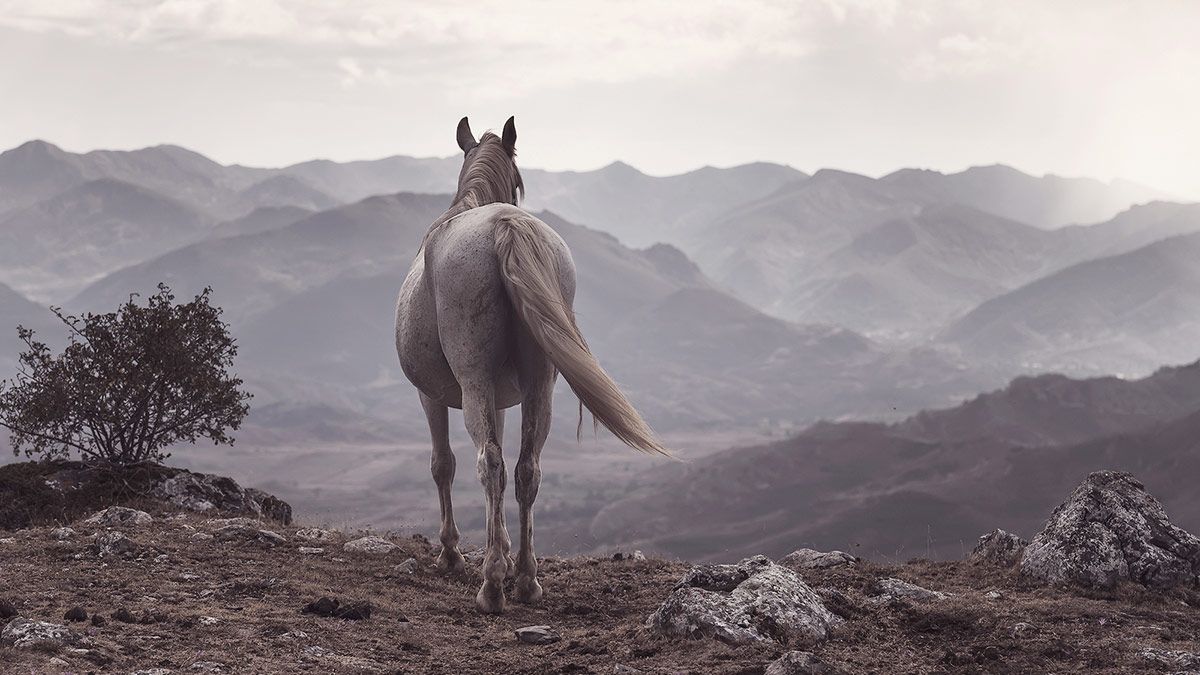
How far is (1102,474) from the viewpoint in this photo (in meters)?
11.0

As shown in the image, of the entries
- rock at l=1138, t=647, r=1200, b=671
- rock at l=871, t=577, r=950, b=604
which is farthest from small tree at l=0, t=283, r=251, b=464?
rock at l=1138, t=647, r=1200, b=671

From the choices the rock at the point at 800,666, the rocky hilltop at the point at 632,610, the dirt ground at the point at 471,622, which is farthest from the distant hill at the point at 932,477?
the rock at the point at 800,666

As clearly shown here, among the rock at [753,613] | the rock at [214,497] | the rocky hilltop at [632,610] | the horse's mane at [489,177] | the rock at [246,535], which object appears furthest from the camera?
the rock at [214,497]

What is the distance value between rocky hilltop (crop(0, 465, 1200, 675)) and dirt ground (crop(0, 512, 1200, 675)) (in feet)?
0.07

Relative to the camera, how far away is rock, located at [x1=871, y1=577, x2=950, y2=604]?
9.77 meters

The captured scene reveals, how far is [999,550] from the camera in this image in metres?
11.8

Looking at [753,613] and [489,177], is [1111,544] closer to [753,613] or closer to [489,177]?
[753,613]

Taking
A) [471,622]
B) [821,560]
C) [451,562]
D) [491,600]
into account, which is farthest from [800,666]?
[451,562]

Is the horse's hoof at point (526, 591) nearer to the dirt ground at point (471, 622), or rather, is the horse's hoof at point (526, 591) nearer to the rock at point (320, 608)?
the dirt ground at point (471, 622)

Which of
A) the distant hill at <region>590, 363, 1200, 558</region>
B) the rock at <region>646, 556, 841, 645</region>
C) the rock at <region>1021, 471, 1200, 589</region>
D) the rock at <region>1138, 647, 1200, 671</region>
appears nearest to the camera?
the rock at <region>1138, 647, 1200, 671</region>

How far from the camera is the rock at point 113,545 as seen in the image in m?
11.5

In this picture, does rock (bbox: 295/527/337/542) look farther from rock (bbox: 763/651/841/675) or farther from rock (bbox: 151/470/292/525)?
rock (bbox: 763/651/841/675)

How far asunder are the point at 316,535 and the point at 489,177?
15.3 ft

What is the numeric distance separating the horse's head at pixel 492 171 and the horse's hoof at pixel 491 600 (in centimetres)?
424
